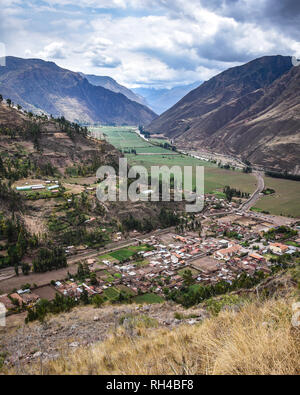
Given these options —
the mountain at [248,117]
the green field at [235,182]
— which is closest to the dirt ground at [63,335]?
the green field at [235,182]

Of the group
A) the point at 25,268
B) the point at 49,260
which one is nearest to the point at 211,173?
the point at 49,260

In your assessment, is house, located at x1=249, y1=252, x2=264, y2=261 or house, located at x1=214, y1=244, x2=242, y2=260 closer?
house, located at x1=249, y1=252, x2=264, y2=261

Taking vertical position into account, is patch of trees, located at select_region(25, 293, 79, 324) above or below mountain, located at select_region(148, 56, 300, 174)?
below

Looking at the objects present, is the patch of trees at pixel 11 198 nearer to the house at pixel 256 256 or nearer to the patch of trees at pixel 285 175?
the house at pixel 256 256

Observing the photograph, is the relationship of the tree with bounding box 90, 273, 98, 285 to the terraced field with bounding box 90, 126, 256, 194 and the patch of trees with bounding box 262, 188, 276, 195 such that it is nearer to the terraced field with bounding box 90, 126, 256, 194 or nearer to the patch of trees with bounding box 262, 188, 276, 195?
the terraced field with bounding box 90, 126, 256, 194

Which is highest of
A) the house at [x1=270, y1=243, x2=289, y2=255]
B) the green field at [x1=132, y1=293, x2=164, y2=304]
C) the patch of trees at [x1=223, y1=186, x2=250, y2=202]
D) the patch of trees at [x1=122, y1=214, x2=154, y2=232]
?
the patch of trees at [x1=223, y1=186, x2=250, y2=202]

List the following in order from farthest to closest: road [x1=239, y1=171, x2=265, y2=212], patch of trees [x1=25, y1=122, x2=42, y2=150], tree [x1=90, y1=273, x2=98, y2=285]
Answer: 1. patch of trees [x1=25, y1=122, x2=42, y2=150]
2. road [x1=239, y1=171, x2=265, y2=212]
3. tree [x1=90, y1=273, x2=98, y2=285]

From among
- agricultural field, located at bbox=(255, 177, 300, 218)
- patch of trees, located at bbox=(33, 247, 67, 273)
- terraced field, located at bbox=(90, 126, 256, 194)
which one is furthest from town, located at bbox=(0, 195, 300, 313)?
terraced field, located at bbox=(90, 126, 256, 194)

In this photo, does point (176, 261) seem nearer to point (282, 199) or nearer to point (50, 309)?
point (50, 309)
